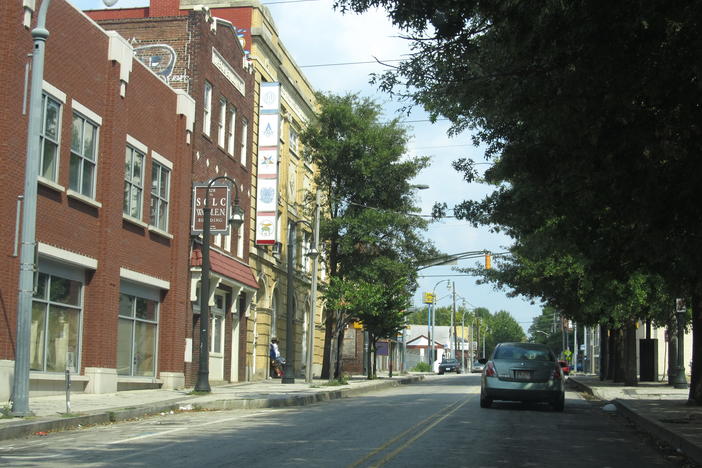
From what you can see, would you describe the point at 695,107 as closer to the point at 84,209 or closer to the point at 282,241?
the point at 84,209

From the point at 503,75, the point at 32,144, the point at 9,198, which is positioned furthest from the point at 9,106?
the point at 503,75

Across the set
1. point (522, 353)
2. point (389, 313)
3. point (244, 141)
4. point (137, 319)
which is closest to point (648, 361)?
point (389, 313)

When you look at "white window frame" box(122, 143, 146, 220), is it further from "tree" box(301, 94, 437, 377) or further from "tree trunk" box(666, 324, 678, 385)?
"tree trunk" box(666, 324, 678, 385)

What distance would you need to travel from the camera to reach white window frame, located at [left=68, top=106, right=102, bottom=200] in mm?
21469

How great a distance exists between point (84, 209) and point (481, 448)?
13.5 meters

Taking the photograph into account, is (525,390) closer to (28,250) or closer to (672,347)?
(28,250)

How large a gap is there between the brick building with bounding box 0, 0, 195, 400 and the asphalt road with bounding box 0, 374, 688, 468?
397 centimetres

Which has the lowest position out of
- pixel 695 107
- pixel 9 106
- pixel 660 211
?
pixel 660 211

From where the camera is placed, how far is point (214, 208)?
2848 cm

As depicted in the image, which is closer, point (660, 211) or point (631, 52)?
point (631, 52)

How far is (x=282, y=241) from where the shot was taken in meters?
42.4

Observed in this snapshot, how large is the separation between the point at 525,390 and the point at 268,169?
1854 centimetres

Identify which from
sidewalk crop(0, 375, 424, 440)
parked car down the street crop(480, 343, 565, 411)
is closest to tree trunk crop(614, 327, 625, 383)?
sidewalk crop(0, 375, 424, 440)

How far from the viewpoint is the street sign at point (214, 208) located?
28.2 metres
